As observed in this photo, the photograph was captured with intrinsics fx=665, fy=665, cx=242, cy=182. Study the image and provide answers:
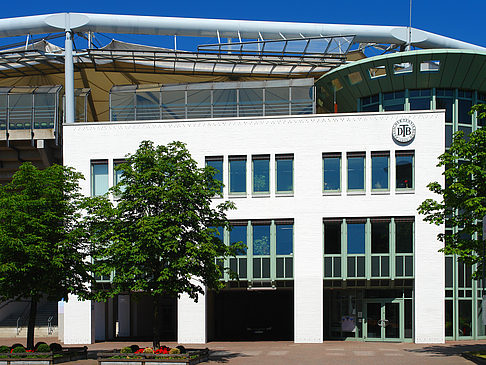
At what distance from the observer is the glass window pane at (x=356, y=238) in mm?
33375

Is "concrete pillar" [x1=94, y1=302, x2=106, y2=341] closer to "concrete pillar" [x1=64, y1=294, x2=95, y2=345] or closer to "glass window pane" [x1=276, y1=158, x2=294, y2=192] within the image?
"concrete pillar" [x1=64, y1=294, x2=95, y2=345]

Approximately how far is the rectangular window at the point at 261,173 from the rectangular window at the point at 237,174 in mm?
571

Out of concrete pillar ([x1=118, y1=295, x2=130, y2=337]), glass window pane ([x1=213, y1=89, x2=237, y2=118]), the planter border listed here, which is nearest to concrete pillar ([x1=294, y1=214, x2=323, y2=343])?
glass window pane ([x1=213, y1=89, x2=237, y2=118])

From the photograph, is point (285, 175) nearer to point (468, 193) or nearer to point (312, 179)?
point (312, 179)

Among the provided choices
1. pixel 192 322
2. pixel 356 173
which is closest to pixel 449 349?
pixel 356 173

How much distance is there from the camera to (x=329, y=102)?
39.0 metres

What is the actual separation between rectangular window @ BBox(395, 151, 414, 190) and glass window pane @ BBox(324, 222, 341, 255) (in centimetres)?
371

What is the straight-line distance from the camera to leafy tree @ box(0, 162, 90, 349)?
84.0 feet

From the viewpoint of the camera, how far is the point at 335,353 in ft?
93.1

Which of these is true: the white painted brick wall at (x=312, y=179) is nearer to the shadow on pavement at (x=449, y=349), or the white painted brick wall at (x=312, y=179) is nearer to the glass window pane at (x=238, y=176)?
the glass window pane at (x=238, y=176)

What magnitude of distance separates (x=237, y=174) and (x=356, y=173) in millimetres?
6109

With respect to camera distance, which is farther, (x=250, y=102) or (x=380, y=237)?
(x=250, y=102)

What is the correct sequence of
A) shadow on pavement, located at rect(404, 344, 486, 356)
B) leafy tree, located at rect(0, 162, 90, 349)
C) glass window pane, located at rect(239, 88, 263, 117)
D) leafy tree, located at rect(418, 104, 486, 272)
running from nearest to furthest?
leafy tree, located at rect(418, 104, 486, 272)
leafy tree, located at rect(0, 162, 90, 349)
shadow on pavement, located at rect(404, 344, 486, 356)
glass window pane, located at rect(239, 88, 263, 117)

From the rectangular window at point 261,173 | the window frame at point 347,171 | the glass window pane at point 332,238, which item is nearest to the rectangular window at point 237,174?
the rectangular window at point 261,173
